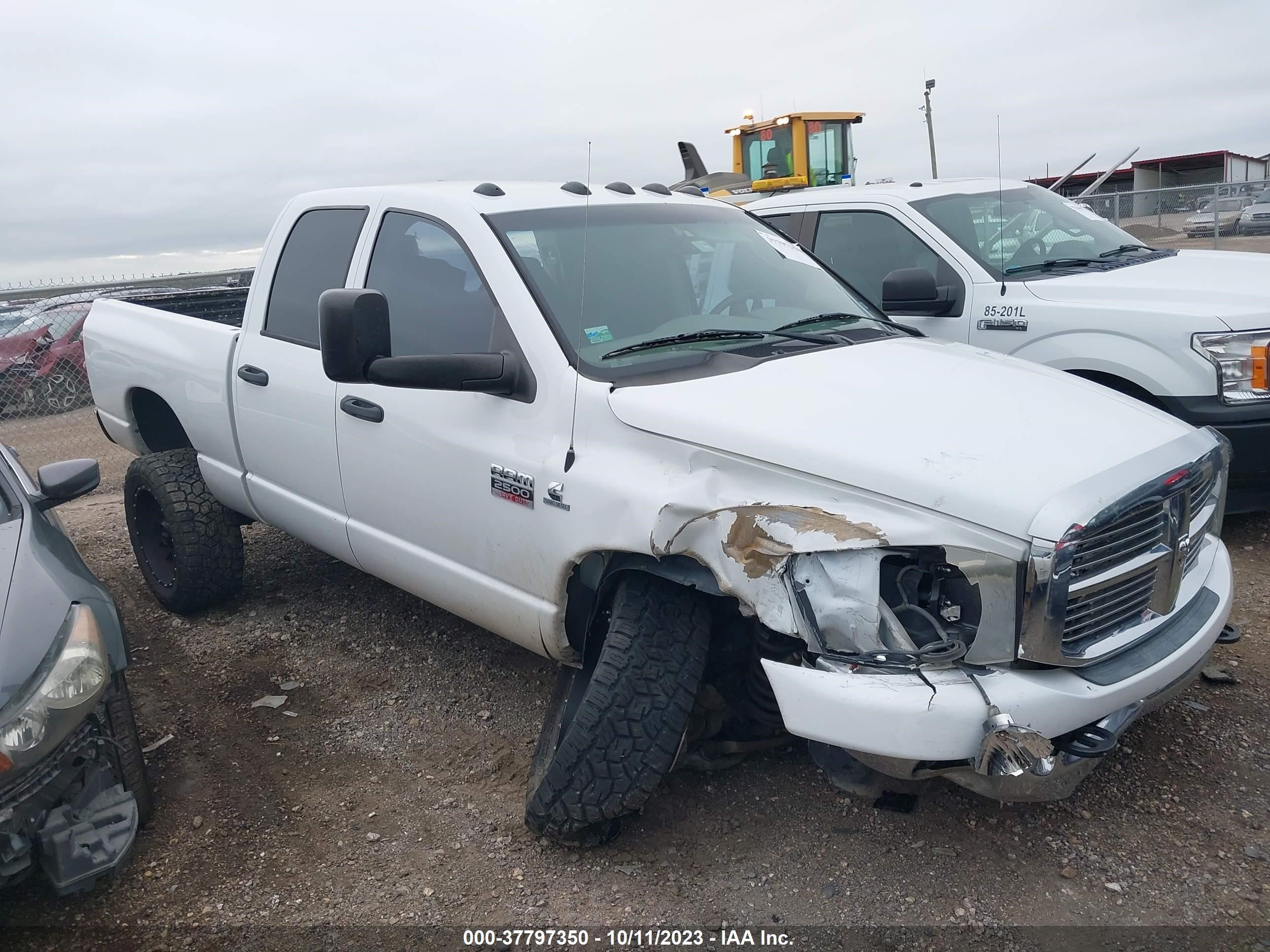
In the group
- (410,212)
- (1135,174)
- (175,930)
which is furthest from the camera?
(1135,174)

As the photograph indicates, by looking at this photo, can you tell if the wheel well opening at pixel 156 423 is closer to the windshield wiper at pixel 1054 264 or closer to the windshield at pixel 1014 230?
the windshield at pixel 1014 230

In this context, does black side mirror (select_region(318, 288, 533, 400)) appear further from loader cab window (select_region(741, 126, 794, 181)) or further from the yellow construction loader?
loader cab window (select_region(741, 126, 794, 181))

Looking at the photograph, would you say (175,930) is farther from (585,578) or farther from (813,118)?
(813,118)

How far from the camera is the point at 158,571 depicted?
5.02 m

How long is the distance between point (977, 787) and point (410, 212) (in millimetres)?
2747

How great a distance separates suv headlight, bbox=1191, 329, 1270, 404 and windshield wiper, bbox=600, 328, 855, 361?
7.71 ft

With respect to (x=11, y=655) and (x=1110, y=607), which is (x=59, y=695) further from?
(x=1110, y=607)

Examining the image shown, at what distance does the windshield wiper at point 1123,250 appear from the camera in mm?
5801

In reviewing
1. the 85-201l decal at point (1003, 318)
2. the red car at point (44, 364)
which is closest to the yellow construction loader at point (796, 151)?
the 85-201l decal at point (1003, 318)

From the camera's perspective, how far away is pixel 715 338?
3.28m

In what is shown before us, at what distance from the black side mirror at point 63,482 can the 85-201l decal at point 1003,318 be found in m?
4.33

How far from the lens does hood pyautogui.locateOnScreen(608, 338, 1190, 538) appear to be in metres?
2.37

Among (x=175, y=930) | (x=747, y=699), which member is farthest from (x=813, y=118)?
(x=175, y=930)

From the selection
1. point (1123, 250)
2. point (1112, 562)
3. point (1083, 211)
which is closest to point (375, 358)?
point (1112, 562)
